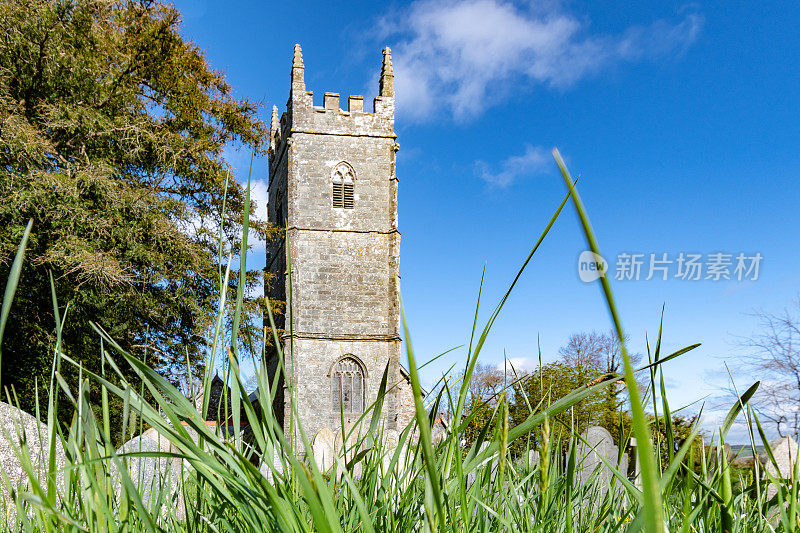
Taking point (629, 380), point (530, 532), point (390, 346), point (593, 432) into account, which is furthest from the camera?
point (390, 346)

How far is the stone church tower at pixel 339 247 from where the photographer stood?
17.9 m

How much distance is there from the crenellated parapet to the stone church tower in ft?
0.11

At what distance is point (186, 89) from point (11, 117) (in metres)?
3.95

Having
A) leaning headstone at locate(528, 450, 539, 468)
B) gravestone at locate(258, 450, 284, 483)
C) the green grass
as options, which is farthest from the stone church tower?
the green grass

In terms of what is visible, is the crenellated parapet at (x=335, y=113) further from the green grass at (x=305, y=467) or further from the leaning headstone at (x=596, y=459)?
the green grass at (x=305, y=467)

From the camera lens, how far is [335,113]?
19.7 metres

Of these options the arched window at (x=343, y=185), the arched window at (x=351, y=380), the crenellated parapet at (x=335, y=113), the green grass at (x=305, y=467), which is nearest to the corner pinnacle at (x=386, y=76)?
the crenellated parapet at (x=335, y=113)

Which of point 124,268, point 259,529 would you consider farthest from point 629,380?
point 124,268

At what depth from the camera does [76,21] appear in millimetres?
11422

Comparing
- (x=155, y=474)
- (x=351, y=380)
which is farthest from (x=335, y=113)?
(x=155, y=474)

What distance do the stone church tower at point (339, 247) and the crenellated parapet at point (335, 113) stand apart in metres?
0.03

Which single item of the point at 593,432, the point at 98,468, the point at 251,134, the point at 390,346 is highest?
the point at 251,134

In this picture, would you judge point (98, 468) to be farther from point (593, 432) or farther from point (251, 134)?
point (251, 134)

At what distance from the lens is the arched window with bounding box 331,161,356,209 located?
19219mm
